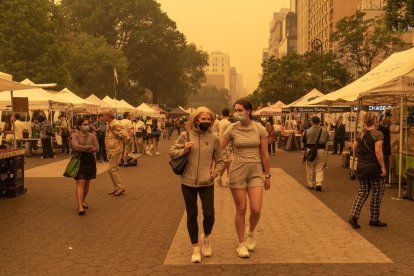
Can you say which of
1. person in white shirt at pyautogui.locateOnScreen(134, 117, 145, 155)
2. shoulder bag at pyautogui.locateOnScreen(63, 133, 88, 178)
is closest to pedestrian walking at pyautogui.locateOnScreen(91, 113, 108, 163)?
person in white shirt at pyautogui.locateOnScreen(134, 117, 145, 155)

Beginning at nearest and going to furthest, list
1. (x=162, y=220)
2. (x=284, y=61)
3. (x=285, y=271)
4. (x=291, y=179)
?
(x=285, y=271), (x=162, y=220), (x=291, y=179), (x=284, y=61)

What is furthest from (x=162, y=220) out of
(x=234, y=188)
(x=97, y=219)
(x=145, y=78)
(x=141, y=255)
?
(x=145, y=78)

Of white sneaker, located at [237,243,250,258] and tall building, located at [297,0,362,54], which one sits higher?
tall building, located at [297,0,362,54]

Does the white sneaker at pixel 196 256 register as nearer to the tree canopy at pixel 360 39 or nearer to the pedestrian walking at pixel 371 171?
the pedestrian walking at pixel 371 171

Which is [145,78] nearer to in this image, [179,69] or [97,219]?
[179,69]

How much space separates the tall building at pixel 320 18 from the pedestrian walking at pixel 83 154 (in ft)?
188

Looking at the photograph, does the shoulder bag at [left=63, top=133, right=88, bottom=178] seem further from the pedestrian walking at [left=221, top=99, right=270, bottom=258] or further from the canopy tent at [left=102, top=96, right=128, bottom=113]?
the canopy tent at [left=102, top=96, right=128, bottom=113]

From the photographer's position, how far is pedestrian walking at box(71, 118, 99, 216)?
8.15m

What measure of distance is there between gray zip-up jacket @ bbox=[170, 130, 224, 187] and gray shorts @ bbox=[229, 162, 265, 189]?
22 cm

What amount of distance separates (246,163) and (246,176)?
15cm

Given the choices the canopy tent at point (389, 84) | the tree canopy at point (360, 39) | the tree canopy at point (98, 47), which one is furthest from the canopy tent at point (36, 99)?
the tree canopy at point (360, 39)

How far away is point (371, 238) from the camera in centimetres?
645

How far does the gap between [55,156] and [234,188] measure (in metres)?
16.4

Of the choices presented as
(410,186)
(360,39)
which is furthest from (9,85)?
(360,39)
